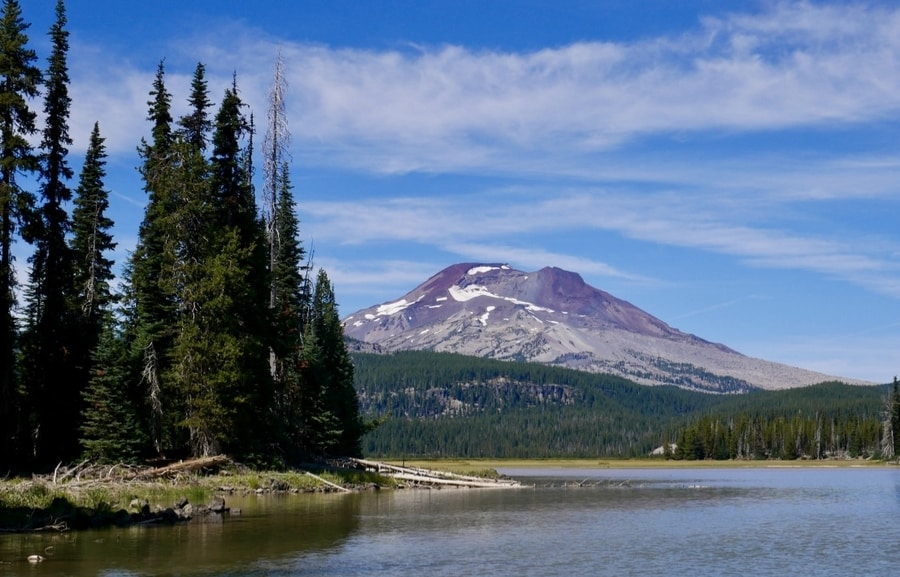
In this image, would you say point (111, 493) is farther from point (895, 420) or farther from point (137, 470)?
point (895, 420)

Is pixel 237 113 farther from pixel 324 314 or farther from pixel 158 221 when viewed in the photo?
pixel 324 314

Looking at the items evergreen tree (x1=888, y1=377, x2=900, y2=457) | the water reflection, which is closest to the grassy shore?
the water reflection

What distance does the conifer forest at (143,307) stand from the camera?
4653 centimetres

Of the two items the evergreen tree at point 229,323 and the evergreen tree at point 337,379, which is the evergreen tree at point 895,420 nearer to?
the evergreen tree at point 337,379

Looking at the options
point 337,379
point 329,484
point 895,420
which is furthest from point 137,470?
point 895,420

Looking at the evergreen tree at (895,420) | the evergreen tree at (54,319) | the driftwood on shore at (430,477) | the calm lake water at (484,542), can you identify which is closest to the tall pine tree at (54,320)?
the evergreen tree at (54,319)

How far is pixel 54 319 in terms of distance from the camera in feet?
174

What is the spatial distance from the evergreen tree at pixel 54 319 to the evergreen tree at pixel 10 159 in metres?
5.18

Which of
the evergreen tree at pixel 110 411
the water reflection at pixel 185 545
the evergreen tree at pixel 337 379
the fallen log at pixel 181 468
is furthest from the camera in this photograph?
the evergreen tree at pixel 337 379

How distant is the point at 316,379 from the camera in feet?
252

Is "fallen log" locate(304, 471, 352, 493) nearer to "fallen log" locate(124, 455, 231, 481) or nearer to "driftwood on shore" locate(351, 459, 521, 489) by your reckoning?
"fallen log" locate(124, 455, 231, 481)

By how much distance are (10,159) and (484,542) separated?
29.4 m

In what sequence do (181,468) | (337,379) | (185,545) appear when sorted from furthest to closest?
1. (337,379)
2. (181,468)
3. (185,545)

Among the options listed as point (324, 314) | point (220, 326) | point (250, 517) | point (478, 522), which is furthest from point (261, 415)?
point (324, 314)
